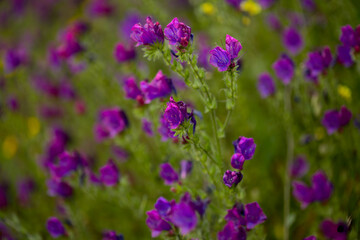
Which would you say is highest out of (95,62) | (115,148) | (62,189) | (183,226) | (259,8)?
(259,8)

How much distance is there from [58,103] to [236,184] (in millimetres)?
4476

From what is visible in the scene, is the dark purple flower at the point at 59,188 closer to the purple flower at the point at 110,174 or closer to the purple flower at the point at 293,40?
the purple flower at the point at 110,174

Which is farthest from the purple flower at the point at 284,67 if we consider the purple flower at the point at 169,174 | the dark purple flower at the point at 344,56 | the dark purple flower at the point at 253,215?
the dark purple flower at the point at 253,215

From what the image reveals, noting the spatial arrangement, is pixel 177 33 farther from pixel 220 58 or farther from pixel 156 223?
pixel 156 223

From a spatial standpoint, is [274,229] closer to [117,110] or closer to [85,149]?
[117,110]

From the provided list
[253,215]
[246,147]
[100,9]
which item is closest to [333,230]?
[253,215]

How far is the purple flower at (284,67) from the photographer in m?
2.10

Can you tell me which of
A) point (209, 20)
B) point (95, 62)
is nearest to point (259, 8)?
point (209, 20)

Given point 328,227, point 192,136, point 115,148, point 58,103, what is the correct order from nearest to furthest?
point 192,136, point 328,227, point 115,148, point 58,103

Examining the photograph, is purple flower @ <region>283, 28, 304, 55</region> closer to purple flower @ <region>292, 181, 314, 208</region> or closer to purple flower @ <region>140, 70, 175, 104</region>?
purple flower @ <region>292, 181, 314, 208</region>

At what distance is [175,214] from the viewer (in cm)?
115

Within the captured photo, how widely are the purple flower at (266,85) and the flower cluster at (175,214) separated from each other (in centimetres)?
128

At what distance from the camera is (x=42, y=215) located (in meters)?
3.33

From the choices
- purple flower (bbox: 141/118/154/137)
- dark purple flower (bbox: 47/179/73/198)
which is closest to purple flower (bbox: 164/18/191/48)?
purple flower (bbox: 141/118/154/137)
